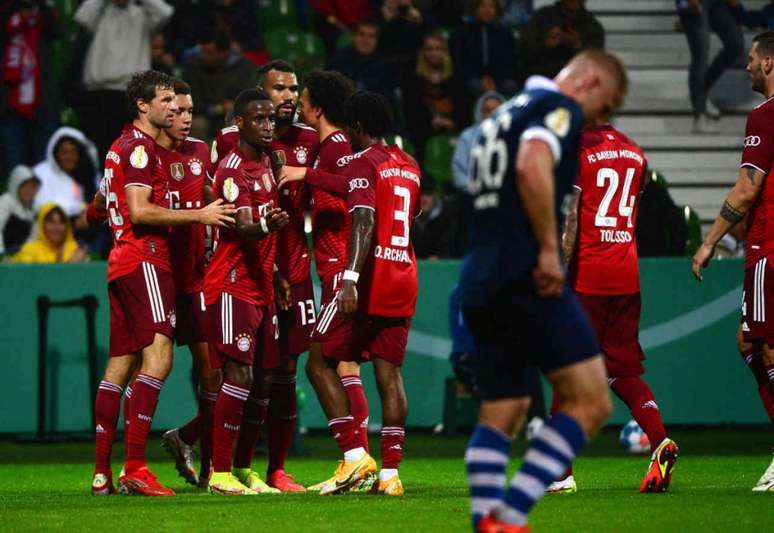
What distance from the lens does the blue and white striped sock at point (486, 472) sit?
648 cm

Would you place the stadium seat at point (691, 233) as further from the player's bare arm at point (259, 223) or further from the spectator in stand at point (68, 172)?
the player's bare arm at point (259, 223)

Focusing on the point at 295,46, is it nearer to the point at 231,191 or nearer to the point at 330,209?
the point at 330,209

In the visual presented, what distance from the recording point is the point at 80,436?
46.6 feet

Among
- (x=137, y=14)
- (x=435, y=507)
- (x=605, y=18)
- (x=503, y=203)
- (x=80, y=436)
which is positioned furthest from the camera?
(x=605, y=18)

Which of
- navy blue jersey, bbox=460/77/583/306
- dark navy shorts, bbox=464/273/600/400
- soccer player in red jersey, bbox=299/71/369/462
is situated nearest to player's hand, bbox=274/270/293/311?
soccer player in red jersey, bbox=299/71/369/462

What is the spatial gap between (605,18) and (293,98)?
35.6 feet

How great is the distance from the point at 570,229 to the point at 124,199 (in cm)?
269

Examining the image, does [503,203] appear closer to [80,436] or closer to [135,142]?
[135,142]

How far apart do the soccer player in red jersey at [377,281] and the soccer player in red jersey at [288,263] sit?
464 mm

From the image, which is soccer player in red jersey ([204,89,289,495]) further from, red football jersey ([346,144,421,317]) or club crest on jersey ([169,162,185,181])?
red football jersey ([346,144,421,317])

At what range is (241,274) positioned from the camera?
9.41 m

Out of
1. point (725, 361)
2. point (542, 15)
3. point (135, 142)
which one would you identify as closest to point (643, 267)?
point (725, 361)

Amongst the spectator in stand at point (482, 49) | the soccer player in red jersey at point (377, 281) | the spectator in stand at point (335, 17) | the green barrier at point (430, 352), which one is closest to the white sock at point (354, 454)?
the soccer player in red jersey at point (377, 281)

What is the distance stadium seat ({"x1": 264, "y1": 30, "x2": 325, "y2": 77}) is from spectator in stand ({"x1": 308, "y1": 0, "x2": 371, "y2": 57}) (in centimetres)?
25
